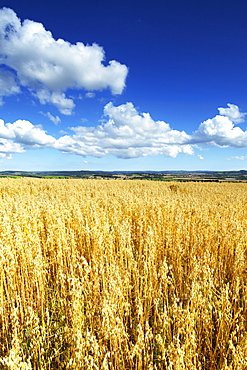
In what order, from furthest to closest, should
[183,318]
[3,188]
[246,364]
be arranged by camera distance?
[3,188] → [183,318] → [246,364]

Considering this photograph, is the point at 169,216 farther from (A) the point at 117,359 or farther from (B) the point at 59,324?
(A) the point at 117,359

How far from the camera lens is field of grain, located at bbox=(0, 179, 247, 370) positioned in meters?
1.87

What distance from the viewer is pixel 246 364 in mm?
1679

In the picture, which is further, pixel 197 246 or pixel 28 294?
pixel 197 246

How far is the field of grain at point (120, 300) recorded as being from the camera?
1.87 meters

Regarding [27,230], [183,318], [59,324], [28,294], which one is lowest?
[59,324]

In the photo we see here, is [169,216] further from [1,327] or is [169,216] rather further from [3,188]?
[3,188]

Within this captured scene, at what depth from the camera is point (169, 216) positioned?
6.16 metres

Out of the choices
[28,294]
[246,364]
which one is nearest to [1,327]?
[28,294]

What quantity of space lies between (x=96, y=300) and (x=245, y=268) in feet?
9.42

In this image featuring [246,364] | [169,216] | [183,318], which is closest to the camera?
[246,364]

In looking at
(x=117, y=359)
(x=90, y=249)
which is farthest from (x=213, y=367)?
(x=90, y=249)

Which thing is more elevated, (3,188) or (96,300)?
(3,188)

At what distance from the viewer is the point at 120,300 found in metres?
2.38
